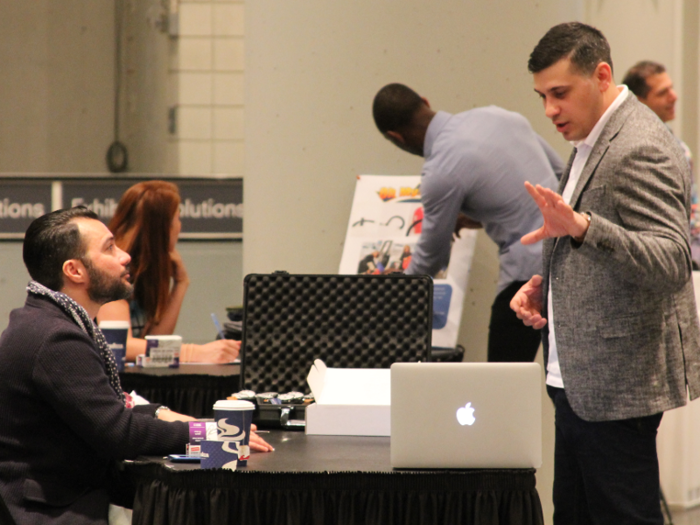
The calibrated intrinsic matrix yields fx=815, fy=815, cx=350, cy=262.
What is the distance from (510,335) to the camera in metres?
3.23

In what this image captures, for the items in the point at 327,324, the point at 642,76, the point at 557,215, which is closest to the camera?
the point at 557,215

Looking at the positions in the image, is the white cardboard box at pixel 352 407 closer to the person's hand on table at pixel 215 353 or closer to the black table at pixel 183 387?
the black table at pixel 183 387

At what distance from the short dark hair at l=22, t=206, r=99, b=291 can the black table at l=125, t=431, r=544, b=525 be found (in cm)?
62

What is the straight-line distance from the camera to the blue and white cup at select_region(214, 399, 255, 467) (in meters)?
1.51

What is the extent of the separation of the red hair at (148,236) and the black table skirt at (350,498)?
193 centimetres

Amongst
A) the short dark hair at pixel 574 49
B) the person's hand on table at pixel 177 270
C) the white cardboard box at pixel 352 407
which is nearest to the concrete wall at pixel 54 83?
the person's hand on table at pixel 177 270

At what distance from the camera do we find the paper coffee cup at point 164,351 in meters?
2.97

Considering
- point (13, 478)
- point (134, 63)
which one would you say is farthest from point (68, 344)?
point (134, 63)

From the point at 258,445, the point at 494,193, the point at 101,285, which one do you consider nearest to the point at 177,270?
the point at 494,193

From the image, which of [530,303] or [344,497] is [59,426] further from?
[530,303]

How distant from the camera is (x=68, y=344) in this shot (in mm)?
1646

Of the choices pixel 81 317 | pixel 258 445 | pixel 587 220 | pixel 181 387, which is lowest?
pixel 181 387

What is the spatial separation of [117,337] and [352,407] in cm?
129

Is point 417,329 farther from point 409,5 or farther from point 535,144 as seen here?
point 409,5
